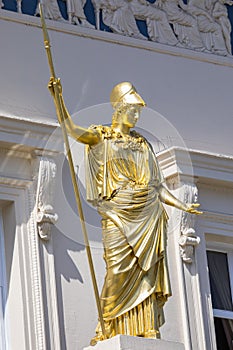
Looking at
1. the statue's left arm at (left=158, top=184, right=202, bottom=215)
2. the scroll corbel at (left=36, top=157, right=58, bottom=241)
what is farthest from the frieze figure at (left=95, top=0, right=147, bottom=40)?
the statue's left arm at (left=158, top=184, right=202, bottom=215)

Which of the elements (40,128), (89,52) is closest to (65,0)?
(89,52)

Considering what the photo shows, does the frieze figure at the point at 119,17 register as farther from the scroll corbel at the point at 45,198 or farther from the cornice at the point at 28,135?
the scroll corbel at the point at 45,198

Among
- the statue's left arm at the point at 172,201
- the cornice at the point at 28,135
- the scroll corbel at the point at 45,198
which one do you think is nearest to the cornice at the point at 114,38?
the cornice at the point at 28,135

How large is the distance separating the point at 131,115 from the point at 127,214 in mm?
630

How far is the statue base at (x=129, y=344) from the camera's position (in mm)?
11758

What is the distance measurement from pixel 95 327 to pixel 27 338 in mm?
500

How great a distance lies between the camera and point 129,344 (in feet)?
38.7

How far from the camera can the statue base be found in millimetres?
11758

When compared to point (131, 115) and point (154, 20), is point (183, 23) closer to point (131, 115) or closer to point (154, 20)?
point (154, 20)

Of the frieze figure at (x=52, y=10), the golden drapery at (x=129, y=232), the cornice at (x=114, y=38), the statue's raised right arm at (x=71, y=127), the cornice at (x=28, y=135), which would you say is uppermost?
the frieze figure at (x=52, y=10)

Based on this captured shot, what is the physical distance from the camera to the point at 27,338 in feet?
41.5

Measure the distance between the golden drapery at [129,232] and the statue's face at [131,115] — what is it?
0.29 feet

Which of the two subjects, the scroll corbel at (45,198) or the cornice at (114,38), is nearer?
the scroll corbel at (45,198)

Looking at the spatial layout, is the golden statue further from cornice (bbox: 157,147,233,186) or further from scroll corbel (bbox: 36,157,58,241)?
cornice (bbox: 157,147,233,186)
